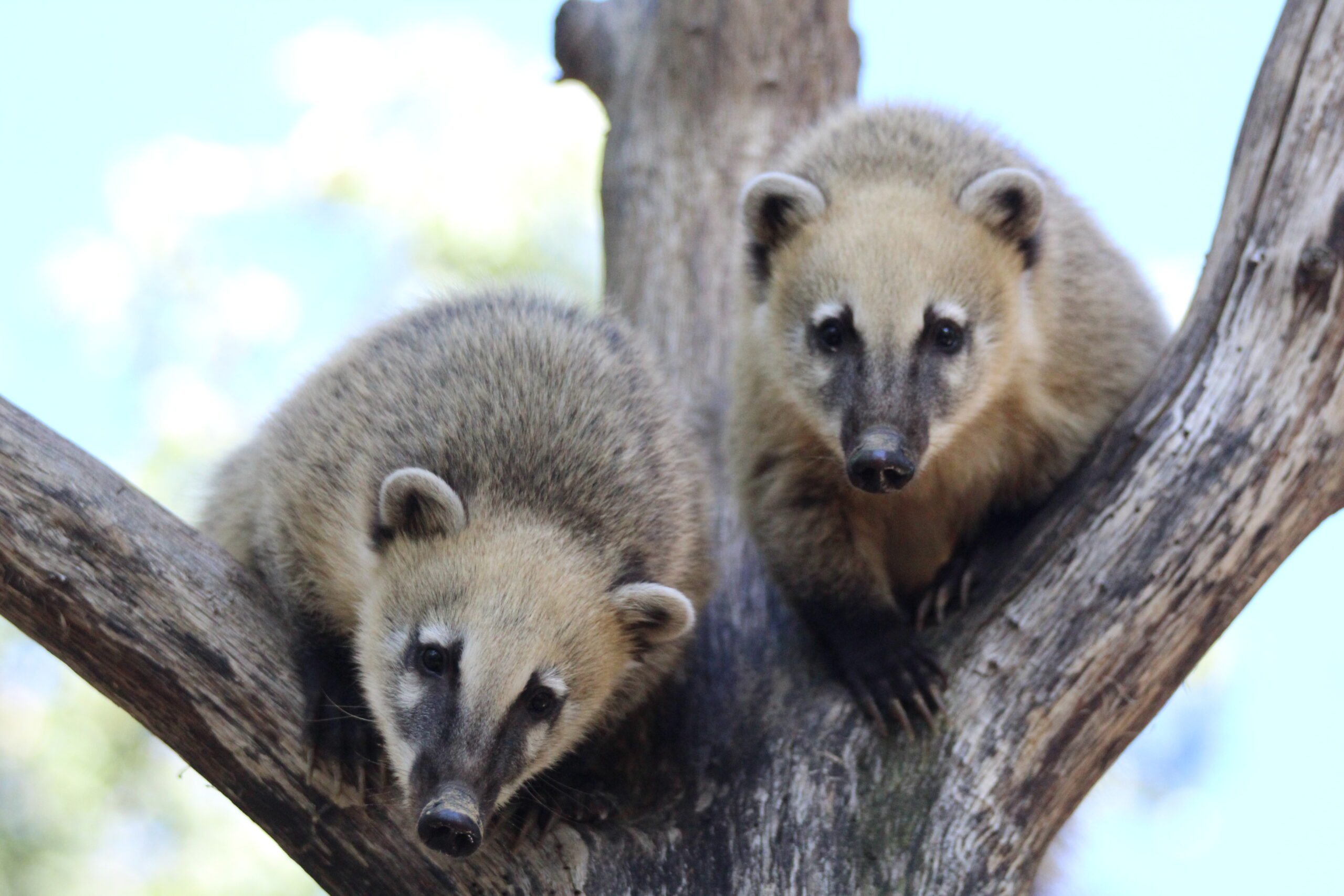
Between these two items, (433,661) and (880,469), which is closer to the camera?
(433,661)

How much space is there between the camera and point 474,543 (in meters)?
4.19

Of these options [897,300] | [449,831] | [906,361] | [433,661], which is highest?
[897,300]

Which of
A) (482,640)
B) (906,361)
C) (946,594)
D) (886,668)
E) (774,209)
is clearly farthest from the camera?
(774,209)

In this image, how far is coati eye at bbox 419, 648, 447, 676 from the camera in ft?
13.1

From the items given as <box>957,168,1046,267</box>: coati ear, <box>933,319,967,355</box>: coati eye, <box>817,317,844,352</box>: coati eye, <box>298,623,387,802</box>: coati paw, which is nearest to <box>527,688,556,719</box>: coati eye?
<box>298,623,387,802</box>: coati paw

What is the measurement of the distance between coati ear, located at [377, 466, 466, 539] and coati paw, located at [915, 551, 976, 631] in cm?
181

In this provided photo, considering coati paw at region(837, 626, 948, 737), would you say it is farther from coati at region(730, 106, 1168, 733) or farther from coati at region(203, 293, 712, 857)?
coati at region(203, 293, 712, 857)

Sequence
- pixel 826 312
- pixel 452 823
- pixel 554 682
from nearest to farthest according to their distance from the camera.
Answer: pixel 452 823, pixel 554 682, pixel 826 312

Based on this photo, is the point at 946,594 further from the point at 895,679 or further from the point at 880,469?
the point at 880,469

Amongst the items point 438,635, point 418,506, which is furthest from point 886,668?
point 418,506

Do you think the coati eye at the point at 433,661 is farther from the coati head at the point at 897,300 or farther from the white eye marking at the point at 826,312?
the white eye marking at the point at 826,312

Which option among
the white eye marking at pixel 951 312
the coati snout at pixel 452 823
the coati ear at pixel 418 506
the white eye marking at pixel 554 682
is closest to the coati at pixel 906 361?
the white eye marking at pixel 951 312

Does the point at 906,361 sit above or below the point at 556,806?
above

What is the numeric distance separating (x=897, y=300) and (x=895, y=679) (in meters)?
1.41
